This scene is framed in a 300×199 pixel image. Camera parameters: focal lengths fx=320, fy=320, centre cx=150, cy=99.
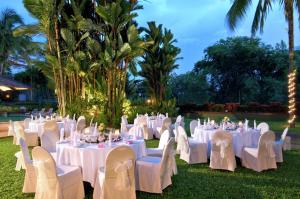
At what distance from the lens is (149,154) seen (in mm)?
5480

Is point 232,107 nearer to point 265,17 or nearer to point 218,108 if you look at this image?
point 218,108

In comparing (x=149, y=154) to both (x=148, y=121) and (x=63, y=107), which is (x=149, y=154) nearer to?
(x=148, y=121)

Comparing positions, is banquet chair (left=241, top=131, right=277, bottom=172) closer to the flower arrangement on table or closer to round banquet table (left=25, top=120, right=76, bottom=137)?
the flower arrangement on table

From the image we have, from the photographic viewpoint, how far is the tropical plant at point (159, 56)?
14.7 meters

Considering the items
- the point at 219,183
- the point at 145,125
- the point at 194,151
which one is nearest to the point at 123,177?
the point at 219,183

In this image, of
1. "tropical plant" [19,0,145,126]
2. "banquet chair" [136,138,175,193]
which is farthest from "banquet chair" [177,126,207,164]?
"tropical plant" [19,0,145,126]

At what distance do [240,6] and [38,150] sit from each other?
10667mm

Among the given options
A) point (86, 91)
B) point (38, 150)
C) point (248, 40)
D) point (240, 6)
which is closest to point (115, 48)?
point (86, 91)

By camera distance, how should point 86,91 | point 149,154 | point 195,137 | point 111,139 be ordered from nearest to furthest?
point 111,139, point 149,154, point 195,137, point 86,91

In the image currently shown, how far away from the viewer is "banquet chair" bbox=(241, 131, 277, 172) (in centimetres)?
593

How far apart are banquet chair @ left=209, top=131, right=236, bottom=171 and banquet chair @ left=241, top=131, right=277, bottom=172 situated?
1.23ft

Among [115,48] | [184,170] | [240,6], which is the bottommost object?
[184,170]

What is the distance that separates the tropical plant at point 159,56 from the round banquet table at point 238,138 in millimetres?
8008

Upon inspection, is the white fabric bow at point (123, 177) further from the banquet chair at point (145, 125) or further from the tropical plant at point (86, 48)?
the tropical plant at point (86, 48)
